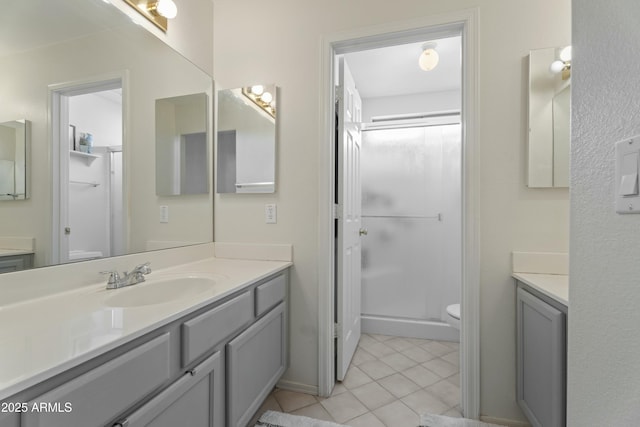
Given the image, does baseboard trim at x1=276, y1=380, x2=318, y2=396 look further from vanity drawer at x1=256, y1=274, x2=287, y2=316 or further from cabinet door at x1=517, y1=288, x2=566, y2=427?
cabinet door at x1=517, y1=288, x2=566, y2=427

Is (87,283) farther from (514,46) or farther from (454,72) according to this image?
(454,72)

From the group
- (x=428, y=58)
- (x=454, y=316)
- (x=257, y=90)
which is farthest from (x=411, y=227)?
(x=257, y=90)

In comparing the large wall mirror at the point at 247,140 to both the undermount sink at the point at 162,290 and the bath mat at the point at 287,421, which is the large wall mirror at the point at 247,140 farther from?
the bath mat at the point at 287,421

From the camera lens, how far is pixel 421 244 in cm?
279

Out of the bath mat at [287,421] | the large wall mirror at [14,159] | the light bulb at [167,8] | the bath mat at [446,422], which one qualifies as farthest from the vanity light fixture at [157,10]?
the bath mat at [446,422]

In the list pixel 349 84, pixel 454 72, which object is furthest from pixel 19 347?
pixel 454 72

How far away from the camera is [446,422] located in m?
1.55

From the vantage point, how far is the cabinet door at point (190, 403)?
819 mm

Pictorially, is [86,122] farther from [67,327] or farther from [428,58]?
[428,58]

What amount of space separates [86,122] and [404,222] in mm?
2453

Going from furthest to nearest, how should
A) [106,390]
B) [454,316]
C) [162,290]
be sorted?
1. [454,316]
2. [162,290]
3. [106,390]

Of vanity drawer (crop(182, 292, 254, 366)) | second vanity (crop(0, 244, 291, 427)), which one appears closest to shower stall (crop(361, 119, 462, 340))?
second vanity (crop(0, 244, 291, 427))

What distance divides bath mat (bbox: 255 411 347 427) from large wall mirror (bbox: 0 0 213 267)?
42.3 inches

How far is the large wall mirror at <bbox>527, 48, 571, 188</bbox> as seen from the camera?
1.45 metres
